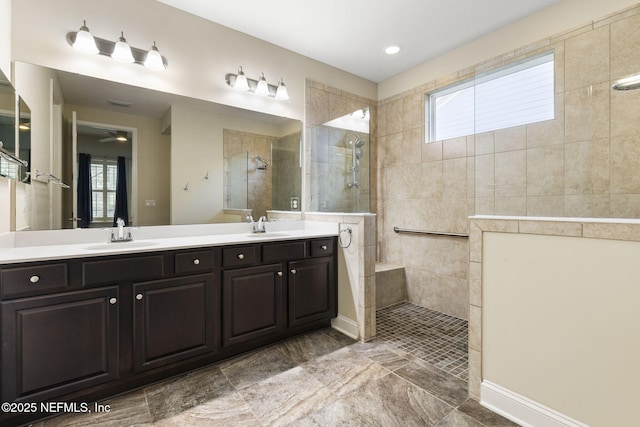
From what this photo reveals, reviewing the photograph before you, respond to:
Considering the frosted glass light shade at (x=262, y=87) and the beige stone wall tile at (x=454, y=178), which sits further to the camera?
the beige stone wall tile at (x=454, y=178)

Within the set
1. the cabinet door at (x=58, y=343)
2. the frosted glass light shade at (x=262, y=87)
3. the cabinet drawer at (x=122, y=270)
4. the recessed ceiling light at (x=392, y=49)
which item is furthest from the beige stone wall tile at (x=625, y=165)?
the cabinet door at (x=58, y=343)

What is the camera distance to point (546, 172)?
201cm

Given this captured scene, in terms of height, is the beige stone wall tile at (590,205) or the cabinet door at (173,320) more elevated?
the beige stone wall tile at (590,205)

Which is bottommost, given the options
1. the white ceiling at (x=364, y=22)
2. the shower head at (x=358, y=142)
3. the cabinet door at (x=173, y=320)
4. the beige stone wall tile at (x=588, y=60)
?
the cabinet door at (x=173, y=320)

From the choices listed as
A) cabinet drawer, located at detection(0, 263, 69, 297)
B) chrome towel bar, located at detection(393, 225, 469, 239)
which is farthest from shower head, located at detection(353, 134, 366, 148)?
cabinet drawer, located at detection(0, 263, 69, 297)

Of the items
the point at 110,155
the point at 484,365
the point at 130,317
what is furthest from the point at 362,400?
the point at 110,155

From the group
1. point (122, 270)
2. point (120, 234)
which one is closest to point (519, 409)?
point (122, 270)

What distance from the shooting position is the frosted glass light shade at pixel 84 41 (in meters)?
1.97

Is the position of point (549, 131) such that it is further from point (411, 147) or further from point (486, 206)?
point (411, 147)

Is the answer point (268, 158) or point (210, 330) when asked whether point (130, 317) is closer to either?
point (210, 330)

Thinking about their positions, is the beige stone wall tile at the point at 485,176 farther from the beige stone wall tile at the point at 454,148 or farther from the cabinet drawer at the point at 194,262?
the cabinet drawer at the point at 194,262

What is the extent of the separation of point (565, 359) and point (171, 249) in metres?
2.18

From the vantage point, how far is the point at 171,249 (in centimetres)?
186

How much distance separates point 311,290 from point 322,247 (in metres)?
0.38
